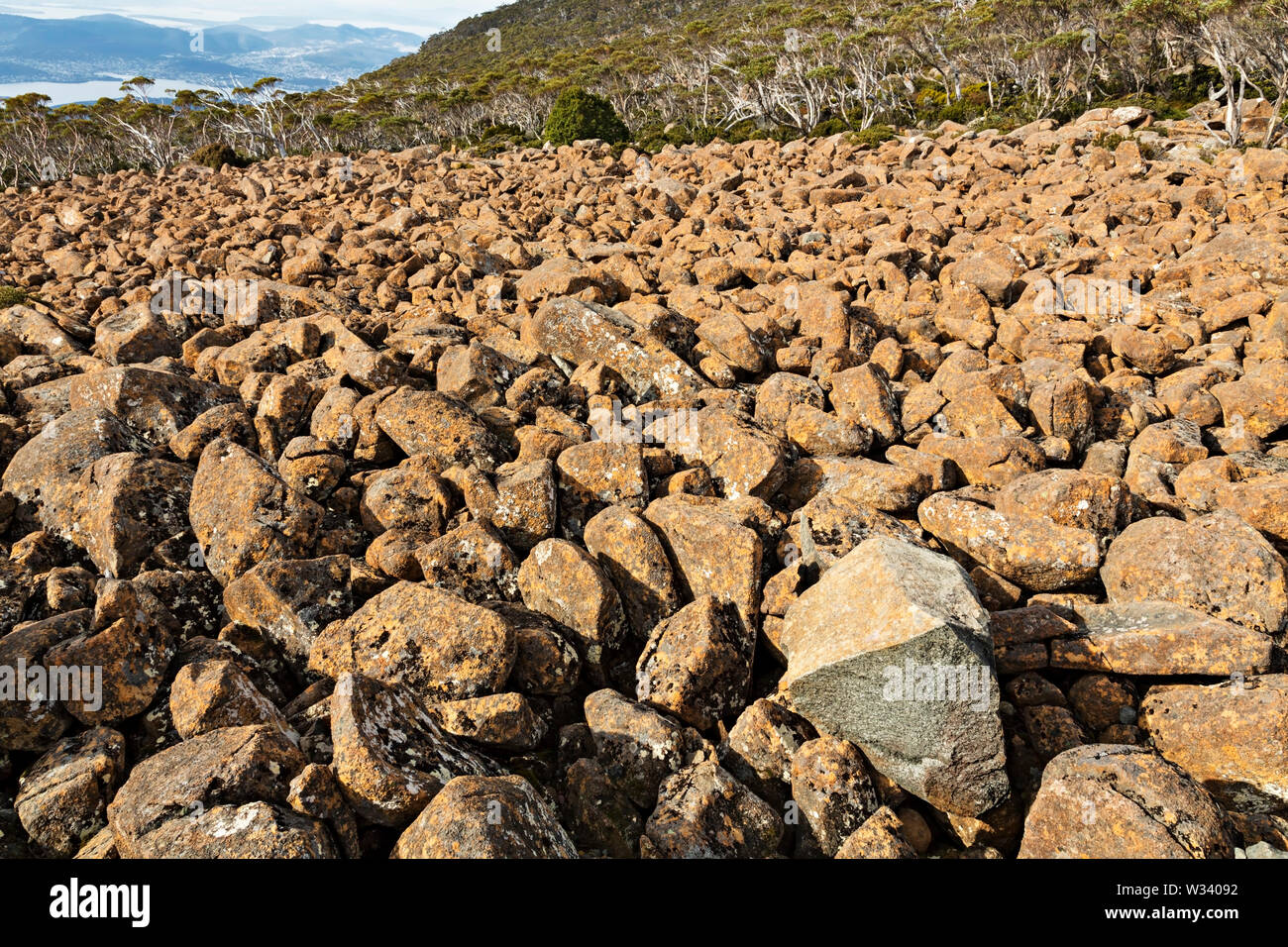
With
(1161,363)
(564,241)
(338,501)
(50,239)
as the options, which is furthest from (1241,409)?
(50,239)

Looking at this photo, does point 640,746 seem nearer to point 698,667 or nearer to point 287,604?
point 698,667

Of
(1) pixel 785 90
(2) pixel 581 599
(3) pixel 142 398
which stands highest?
(1) pixel 785 90

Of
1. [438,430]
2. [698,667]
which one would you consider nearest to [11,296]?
[438,430]

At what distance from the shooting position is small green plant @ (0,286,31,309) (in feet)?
54.8

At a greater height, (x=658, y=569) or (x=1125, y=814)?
(x=658, y=569)

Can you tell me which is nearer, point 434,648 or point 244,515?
point 434,648

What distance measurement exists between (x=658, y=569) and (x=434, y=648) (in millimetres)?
2396

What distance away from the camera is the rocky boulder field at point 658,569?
550 cm

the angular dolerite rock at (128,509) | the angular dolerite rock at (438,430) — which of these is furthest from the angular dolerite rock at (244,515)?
the angular dolerite rock at (438,430)

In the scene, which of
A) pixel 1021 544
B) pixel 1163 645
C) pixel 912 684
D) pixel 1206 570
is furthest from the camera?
pixel 1021 544

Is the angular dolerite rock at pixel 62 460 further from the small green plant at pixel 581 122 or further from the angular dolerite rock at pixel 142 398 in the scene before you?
the small green plant at pixel 581 122

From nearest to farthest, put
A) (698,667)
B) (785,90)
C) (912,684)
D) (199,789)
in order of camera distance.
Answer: (199,789)
(912,684)
(698,667)
(785,90)

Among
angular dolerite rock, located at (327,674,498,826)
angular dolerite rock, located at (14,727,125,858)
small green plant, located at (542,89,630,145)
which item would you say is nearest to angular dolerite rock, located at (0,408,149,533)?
angular dolerite rock, located at (14,727,125,858)

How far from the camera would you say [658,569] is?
25.3 ft
